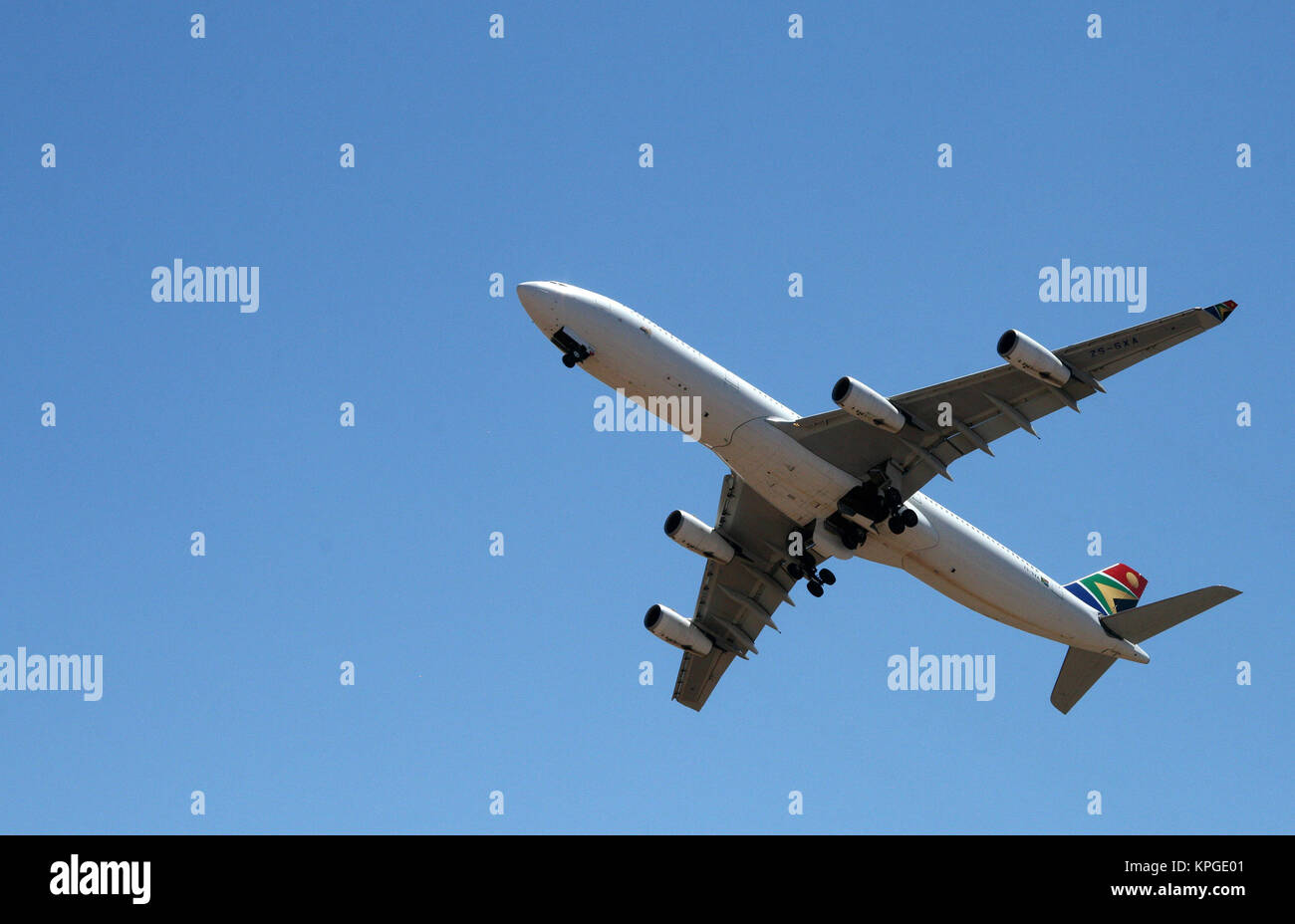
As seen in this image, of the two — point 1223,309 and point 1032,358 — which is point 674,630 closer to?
point 1032,358

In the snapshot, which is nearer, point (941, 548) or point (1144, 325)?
point (1144, 325)

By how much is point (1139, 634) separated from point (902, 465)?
11.2 meters

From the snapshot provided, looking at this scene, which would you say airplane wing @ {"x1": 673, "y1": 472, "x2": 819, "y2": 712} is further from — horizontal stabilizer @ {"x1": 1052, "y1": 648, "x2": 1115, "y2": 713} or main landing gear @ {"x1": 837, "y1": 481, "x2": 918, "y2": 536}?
horizontal stabilizer @ {"x1": 1052, "y1": 648, "x2": 1115, "y2": 713}

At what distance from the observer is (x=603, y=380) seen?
123 ft

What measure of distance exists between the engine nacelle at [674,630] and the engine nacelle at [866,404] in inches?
469

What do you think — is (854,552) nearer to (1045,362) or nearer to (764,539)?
(764,539)

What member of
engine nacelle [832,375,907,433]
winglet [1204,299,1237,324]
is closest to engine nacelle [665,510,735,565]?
engine nacelle [832,375,907,433]

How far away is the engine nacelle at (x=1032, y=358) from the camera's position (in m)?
35.7

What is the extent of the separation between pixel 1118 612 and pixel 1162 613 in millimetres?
1913

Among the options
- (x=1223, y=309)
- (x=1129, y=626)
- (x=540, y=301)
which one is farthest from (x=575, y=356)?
(x=1129, y=626)

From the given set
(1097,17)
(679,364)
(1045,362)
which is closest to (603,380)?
(679,364)

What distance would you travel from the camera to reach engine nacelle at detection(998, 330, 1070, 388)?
35.7 m

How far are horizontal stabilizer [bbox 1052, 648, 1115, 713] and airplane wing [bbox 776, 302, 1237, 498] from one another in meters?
10.3
